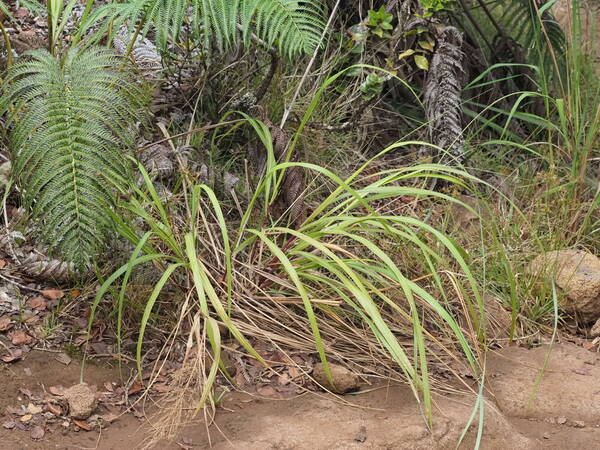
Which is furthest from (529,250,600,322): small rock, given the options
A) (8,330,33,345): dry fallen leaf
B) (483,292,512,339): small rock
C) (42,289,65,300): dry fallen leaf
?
(8,330,33,345): dry fallen leaf

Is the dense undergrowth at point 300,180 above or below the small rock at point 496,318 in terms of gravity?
above

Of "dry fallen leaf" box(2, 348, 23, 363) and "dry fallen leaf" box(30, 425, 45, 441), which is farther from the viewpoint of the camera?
"dry fallen leaf" box(2, 348, 23, 363)

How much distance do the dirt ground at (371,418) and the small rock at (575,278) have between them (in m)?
0.36

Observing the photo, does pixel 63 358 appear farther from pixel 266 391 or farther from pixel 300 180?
pixel 300 180

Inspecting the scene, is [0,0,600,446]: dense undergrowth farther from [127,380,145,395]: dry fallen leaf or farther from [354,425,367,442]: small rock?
[354,425,367,442]: small rock

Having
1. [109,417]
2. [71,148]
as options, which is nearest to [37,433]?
[109,417]

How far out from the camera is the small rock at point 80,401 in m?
2.54

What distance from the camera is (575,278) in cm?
329

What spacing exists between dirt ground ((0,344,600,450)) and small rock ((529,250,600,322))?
36 centimetres

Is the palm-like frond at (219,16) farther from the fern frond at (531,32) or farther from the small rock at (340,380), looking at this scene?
the fern frond at (531,32)

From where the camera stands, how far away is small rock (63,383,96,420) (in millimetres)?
2541

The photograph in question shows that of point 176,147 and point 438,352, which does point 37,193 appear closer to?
point 176,147

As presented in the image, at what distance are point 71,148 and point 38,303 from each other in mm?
631

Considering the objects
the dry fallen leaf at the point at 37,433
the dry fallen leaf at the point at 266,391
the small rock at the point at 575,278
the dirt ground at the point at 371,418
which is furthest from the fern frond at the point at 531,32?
the dry fallen leaf at the point at 37,433
